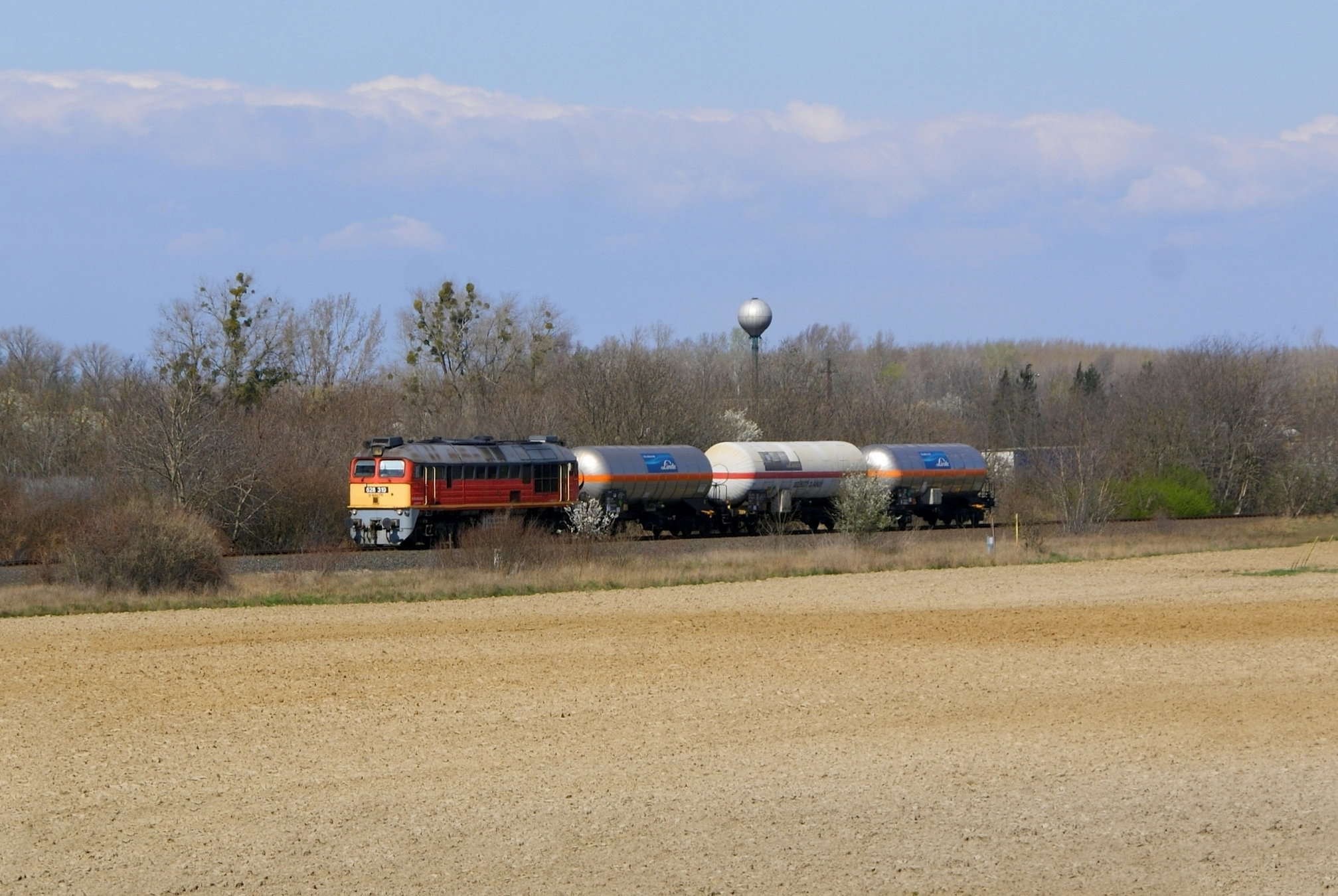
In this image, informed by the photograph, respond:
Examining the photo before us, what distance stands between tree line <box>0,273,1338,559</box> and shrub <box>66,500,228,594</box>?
9.09 m

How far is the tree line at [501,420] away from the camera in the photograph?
1580 inches

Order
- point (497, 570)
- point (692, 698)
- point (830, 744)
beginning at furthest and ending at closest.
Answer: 1. point (497, 570)
2. point (692, 698)
3. point (830, 744)

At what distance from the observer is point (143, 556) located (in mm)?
26328

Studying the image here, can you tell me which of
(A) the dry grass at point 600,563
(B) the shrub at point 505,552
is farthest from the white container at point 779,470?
(B) the shrub at point 505,552

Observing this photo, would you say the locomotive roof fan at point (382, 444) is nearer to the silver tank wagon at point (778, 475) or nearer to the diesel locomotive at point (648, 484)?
the diesel locomotive at point (648, 484)

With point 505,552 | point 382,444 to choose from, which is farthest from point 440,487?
point 505,552

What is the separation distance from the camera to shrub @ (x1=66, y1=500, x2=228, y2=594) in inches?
1037

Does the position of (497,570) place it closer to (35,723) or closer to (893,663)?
(893,663)

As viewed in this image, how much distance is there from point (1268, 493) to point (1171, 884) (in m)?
58.2

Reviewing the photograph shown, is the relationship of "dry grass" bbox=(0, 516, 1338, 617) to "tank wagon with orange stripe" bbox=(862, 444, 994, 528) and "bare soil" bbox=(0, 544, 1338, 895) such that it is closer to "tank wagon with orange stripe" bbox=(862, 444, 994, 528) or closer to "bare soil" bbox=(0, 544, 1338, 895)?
"bare soil" bbox=(0, 544, 1338, 895)

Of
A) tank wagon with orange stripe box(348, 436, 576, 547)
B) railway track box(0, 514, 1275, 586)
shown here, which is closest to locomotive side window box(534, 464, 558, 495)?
tank wagon with orange stripe box(348, 436, 576, 547)

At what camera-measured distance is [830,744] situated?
13344 millimetres

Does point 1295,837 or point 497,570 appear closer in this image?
point 1295,837

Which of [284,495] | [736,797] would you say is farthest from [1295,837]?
[284,495]
